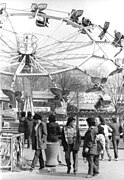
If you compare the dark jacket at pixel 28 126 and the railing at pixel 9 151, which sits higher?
the dark jacket at pixel 28 126

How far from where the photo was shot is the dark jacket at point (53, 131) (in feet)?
30.7

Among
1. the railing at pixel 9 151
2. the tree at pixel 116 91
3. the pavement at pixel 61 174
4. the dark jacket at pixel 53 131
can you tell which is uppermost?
the tree at pixel 116 91

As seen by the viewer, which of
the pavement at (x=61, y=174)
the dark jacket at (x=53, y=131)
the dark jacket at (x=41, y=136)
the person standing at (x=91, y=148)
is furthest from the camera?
the dark jacket at (x=53, y=131)

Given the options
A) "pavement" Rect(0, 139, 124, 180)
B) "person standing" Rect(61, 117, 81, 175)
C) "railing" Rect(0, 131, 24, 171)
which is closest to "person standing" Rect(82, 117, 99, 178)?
"pavement" Rect(0, 139, 124, 180)

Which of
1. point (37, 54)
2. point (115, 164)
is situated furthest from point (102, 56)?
point (115, 164)

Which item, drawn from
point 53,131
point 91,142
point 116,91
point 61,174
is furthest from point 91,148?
point 116,91

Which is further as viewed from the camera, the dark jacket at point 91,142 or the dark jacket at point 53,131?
the dark jacket at point 53,131

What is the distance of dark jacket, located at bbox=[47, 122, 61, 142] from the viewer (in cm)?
936

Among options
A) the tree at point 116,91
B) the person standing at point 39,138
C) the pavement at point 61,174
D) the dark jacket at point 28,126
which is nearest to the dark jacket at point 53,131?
the person standing at point 39,138

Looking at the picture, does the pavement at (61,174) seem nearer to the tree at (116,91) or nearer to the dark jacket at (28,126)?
the dark jacket at (28,126)

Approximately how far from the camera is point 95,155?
28.3 feet

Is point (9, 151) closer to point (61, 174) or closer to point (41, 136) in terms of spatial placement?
point (41, 136)

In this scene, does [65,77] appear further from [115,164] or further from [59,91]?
[115,164]

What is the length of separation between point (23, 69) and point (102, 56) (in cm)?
491
